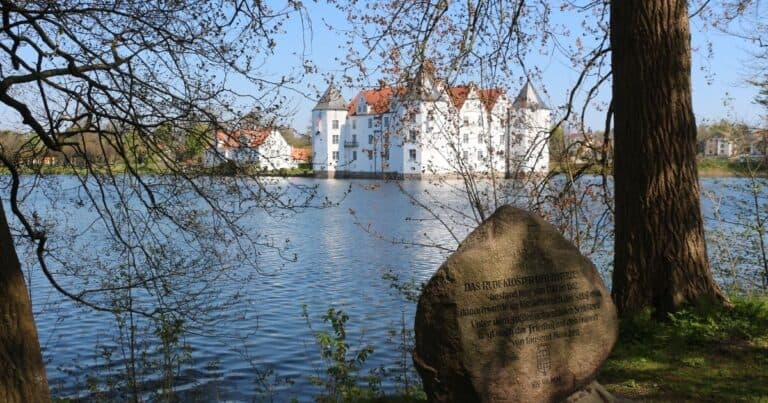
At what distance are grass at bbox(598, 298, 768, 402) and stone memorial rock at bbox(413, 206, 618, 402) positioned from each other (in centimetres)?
100

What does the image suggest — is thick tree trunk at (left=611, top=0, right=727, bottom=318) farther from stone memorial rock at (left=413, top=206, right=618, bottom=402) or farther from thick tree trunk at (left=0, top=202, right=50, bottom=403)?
thick tree trunk at (left=0, top=202, right=50, bottom=403)

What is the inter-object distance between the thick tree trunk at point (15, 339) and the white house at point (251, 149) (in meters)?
2.31

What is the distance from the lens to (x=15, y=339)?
5.35 meters

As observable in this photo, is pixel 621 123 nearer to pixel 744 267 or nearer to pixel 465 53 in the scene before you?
pixel 465 53

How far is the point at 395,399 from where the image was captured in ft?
21.5

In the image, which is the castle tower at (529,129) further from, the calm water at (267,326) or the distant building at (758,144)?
the distant building at (758,144)

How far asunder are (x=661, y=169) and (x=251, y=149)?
→ 4252 mm

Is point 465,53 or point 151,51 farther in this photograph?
point 465,53

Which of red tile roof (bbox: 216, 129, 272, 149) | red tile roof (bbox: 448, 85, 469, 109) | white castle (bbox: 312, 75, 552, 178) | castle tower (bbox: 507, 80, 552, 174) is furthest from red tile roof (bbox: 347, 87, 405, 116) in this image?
red tile roof (bbox: 216, 129, 272, 149)

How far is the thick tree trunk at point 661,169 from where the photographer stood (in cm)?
730

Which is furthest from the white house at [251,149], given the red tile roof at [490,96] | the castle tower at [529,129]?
the castle tower at [529,129]

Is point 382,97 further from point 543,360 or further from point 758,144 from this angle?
point 758,144

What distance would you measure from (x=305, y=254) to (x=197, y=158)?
11.9m

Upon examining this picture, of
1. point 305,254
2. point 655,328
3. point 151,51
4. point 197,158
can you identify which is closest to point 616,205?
point 655,328
